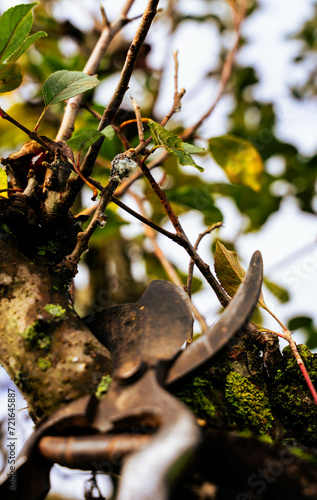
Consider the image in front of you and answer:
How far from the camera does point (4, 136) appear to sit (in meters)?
1.67

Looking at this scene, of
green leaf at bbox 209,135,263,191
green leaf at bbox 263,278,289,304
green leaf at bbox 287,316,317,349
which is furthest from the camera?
green leaf at bbox 263,278,289,304

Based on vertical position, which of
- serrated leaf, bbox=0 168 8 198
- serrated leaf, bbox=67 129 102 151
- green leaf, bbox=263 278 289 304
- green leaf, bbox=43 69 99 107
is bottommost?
green leaf, bbox=263 278 289 304

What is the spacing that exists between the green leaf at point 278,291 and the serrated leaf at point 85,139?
4.30ft

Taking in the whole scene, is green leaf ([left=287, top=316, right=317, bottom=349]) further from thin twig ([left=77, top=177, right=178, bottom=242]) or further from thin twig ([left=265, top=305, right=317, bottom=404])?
thin twig ([left=77, top=177, right=178, bottom=242])

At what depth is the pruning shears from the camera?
1.09 feet

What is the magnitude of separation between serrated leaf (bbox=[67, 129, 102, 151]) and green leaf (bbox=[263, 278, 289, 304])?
131cm

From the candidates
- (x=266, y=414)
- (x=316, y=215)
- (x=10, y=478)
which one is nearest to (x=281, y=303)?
(x=316, y=215)

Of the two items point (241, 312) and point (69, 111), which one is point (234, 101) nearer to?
point (69, 111)

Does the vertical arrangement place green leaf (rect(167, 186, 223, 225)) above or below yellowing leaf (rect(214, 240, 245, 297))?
above

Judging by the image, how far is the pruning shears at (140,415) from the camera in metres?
0.33

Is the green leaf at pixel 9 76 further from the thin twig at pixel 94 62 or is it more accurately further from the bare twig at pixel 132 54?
the thin twig at pixel 94 62

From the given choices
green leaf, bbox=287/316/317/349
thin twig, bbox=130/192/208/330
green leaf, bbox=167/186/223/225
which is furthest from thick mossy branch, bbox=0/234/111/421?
green leaf, bbox=287/316/317/349

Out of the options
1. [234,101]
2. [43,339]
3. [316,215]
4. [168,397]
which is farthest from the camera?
[234,101]

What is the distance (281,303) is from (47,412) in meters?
1.40
